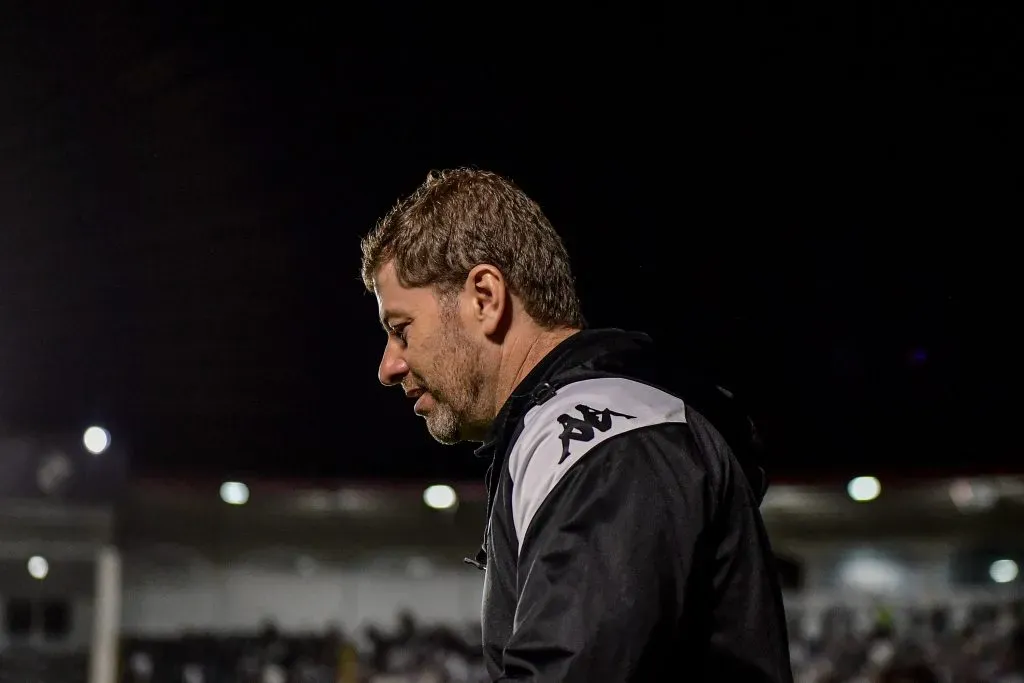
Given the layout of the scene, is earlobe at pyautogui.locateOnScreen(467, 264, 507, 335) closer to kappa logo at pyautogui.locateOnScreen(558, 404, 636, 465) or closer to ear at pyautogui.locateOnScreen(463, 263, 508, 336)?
ear at pyautogui.locateOnScreen(463, 263, 508, 336)

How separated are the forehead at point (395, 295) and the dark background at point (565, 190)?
2.71 metres

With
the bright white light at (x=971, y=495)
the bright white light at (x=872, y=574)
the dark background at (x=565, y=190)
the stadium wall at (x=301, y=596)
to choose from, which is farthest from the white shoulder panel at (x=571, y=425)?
the stadium wall at (x=301, y=596)

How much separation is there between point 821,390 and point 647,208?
12.4ft

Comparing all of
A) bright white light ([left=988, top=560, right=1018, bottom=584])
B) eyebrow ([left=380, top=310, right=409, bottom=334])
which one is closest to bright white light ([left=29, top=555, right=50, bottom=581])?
bright white light ([left=988, top=560, right=1018, bottom=584])

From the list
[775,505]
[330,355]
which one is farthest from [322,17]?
[775,505]

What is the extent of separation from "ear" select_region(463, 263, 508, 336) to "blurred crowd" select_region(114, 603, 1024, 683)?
8.64m

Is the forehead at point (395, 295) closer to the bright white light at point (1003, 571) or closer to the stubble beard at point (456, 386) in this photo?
the stubble beard at point (456, 386)

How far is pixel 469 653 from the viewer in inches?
409

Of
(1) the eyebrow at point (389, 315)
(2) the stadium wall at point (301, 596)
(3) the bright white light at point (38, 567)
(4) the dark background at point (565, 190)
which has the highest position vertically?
(4) the dark background at point (565, 190)

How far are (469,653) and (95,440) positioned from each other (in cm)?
426

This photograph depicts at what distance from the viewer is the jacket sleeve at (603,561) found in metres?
0.99

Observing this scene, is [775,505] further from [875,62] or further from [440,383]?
[440,383]

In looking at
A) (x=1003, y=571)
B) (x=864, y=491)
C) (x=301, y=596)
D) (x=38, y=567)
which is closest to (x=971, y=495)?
(x=1003, y=571)

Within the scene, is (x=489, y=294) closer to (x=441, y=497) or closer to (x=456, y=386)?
(x=456, y=386)
